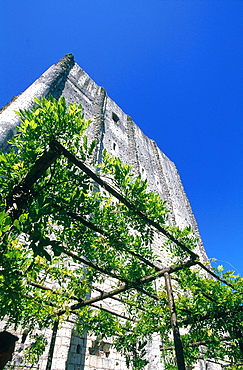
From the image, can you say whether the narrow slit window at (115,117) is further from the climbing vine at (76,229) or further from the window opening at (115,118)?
the climbing vine at (76,229)

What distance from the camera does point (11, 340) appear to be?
1699 millimetres

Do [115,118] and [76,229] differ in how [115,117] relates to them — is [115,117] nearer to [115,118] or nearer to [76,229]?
[115,118]

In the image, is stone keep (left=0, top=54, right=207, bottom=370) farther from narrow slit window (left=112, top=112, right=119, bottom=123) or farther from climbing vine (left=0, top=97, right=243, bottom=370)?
climbing vine (left=0, top=97, right=243, bottom=370)

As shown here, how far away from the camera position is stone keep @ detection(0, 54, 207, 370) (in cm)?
572

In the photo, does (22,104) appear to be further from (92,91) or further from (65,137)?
(92,91)

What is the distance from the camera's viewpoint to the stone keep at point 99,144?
5723 millimetres

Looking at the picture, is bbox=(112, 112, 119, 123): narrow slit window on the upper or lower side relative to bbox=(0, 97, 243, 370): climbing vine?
upper

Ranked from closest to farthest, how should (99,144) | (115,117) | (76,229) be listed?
(76,229)
(99,144)
(115,117)

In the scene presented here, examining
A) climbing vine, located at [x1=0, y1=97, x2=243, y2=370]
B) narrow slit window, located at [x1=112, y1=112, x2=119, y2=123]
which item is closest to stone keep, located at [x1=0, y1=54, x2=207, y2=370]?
narrow slit window, located at [x1=112, y1=112, x2=119, y2=123]

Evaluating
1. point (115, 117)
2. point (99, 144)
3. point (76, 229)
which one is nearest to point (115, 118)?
point (115, 117)

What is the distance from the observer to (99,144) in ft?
38.8

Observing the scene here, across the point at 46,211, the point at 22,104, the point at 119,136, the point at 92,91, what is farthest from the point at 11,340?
the point at 92,91

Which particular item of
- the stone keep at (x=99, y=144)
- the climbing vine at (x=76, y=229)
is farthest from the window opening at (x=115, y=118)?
the climbing vine at (x=76, y=229)

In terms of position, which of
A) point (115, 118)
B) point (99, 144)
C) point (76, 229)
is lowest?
point (76, 229)
